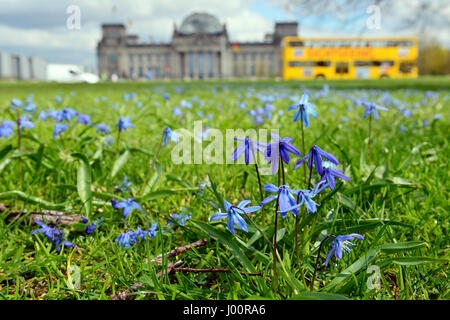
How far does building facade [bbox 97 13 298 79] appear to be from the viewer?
88312 millimetres

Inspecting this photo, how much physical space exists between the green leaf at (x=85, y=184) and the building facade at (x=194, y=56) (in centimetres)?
8792

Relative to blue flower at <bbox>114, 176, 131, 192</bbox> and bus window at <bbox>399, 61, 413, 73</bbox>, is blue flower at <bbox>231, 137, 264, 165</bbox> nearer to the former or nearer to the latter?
blue flower at <bbox>114, 176, 131, 192</bbox>

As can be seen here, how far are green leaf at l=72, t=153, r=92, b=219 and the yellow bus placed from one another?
80.1ft

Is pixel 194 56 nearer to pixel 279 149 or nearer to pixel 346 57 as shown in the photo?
pixel 346 57

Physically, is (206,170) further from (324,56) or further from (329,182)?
(324,56)

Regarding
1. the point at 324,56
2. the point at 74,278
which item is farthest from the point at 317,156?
the point at 324,56

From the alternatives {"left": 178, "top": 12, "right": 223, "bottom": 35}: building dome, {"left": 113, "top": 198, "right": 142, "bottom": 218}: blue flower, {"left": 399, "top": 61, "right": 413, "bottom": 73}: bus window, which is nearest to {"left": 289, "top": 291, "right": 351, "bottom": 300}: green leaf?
{"left": 113, "top": 198, "right": 142, "bottom": 218}: blue flower

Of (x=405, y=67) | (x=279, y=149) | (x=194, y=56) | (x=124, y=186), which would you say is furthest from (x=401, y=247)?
(x=194, y=56)

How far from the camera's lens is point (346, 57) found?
26.0 meters

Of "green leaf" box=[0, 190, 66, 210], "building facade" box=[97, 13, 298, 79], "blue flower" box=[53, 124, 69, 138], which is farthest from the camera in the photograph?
"building facade" box=[97, 13, 298, 79]

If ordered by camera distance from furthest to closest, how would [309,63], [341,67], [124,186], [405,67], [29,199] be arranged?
[405,67] → [341,67] → [309,63] → [124,186] → [29,199]

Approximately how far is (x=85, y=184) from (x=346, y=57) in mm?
27229
